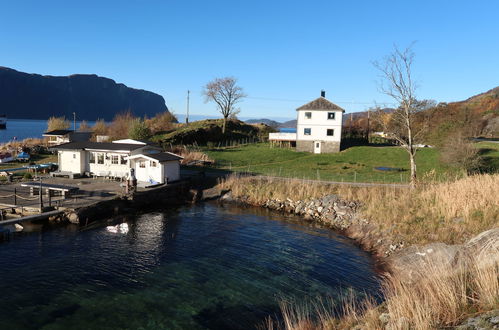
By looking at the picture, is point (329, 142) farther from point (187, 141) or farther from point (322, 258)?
point (322, 258)

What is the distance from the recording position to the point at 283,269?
16.8 m

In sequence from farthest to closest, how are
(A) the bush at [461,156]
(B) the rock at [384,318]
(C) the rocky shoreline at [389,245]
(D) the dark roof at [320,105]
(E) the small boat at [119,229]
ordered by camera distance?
(D) the dark roof at [320,105] < (A) the bush at [461,156] < (E) the small boat at [119,229] < (C) the rocky shoreline at [389,245] < (B) the rock at [384,318]

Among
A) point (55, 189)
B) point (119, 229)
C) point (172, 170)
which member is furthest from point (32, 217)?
point (172, 170)

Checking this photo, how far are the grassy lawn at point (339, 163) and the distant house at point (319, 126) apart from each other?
2.69 m

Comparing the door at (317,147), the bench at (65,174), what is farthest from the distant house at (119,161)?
the door at (317,147)

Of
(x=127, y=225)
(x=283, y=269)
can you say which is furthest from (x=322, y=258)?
(x=127, y=225)

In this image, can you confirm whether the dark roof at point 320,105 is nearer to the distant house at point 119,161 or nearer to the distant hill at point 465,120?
the distant hill at point 465,120

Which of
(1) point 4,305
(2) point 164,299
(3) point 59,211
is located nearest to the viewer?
(1) point 4,305

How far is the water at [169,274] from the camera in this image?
1220 cm

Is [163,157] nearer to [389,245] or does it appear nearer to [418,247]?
[389,245]

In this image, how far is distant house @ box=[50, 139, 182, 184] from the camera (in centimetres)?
3209

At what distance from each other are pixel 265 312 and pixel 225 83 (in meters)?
73.4

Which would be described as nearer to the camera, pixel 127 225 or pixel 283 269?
pixel 283 269

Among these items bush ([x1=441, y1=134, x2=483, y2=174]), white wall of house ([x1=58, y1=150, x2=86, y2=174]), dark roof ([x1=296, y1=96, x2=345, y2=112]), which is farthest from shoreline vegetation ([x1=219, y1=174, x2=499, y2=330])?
dark roof ([x1=296, y1=96, x2=345, y2=112])
